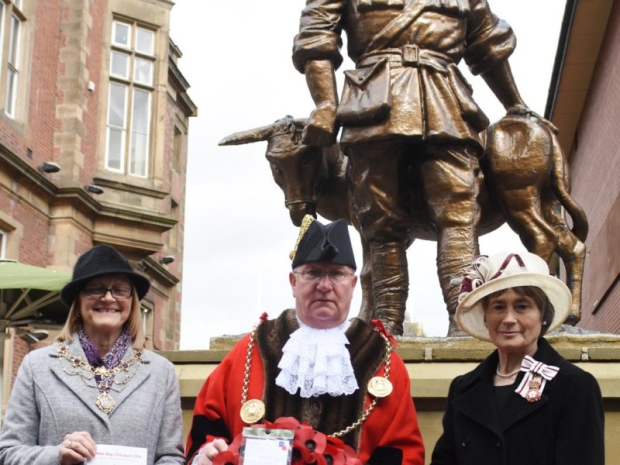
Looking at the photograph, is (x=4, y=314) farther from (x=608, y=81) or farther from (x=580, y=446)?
(x=608, y=81)

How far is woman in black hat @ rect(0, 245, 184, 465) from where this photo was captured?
13.0ft

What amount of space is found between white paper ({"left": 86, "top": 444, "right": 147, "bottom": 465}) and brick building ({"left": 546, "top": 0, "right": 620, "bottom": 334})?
13157mm

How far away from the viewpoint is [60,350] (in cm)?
411

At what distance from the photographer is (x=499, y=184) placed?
6.27 metres

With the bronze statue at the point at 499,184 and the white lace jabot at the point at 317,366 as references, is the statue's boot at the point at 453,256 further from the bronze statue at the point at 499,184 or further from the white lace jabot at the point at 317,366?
the white lace jabot at the point at 317,366

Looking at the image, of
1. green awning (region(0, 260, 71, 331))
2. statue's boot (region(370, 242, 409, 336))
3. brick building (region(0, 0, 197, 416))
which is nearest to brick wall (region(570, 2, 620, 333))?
brick building (region(0, 0, 197, 416))

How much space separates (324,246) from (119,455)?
3.70 feet

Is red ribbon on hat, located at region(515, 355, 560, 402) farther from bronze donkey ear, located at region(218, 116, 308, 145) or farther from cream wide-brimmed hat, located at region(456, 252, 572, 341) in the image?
bronze donkey ear, located at region(218, 116, 308, 145)

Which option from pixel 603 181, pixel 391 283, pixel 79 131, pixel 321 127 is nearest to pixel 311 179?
pixel 321 127

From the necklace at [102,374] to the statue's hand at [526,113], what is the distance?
3.40 metres

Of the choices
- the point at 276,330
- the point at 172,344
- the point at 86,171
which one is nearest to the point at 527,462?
the point at 276,330

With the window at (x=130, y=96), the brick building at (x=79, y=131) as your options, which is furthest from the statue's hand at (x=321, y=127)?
the window at (x=130, y=96)

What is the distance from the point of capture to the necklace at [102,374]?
401cm

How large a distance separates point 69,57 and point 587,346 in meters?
→ 17.2
